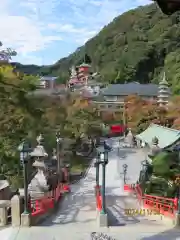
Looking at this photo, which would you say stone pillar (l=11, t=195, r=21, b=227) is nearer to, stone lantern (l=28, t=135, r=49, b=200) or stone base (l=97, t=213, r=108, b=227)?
stone base (l=97, t=213, r=108, b=227)

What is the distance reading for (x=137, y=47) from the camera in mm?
94750

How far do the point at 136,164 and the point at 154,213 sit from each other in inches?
584

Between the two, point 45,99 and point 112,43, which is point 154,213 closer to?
point 45,99

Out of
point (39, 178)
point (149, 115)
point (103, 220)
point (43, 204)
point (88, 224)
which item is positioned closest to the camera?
point (103, 220)

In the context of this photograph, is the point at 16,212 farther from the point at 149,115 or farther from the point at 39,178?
the point at 149,115

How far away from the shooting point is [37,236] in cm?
930

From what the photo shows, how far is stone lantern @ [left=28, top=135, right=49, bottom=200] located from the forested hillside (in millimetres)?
55400

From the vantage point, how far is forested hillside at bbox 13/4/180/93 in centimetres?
8656

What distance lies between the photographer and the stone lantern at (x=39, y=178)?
1356 centimetres

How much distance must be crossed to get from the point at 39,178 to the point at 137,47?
85.0 m

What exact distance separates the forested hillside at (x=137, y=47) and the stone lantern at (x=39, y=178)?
5540 centimetres

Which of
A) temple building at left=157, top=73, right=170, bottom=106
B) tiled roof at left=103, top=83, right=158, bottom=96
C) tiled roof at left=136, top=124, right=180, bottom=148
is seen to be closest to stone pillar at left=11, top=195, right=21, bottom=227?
tiled roof at left=136, top=124, right=180, bottom=148
